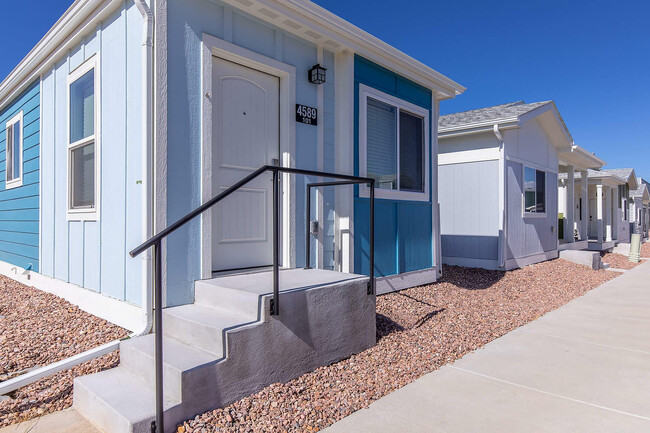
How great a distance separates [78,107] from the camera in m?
4.51

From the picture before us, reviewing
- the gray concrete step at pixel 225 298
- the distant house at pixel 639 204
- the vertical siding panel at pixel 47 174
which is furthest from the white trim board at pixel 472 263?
the distant house at pixel 639 204

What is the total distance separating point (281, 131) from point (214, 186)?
3.36 feet

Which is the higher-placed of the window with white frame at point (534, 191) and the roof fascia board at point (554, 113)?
the roof fascia board at point (554, 113)

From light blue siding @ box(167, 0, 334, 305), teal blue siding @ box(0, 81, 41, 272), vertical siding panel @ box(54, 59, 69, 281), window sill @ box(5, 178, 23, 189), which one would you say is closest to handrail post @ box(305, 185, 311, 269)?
light blue siding @ box(167, 0, 334, 305)

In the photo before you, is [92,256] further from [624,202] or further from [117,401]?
[624,202]

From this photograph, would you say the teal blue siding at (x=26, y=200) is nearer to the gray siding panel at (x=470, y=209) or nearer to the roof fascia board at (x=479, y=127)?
the roof fascia board at (x=479, y=127)

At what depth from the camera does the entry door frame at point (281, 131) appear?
11.4 ft

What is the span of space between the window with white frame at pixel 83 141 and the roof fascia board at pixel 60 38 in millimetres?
365

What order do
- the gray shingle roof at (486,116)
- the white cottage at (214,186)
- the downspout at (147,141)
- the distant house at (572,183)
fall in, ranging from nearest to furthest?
1. the white cottage at (214,186)
2. the downspout at (147,141)
3. the gray shingle roof at (486,116)
4. the distant house at (572,183)

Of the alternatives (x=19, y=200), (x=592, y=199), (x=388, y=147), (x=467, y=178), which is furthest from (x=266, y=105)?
(x=592, y=199)

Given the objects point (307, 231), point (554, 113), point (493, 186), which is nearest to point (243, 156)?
point (307, 231)

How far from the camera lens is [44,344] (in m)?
3.34

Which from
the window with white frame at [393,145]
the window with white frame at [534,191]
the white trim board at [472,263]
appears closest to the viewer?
the window with white frame at [393,145]

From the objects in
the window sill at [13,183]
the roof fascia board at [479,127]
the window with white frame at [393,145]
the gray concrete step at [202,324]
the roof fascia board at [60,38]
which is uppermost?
the roof fascia board at [60,38]
